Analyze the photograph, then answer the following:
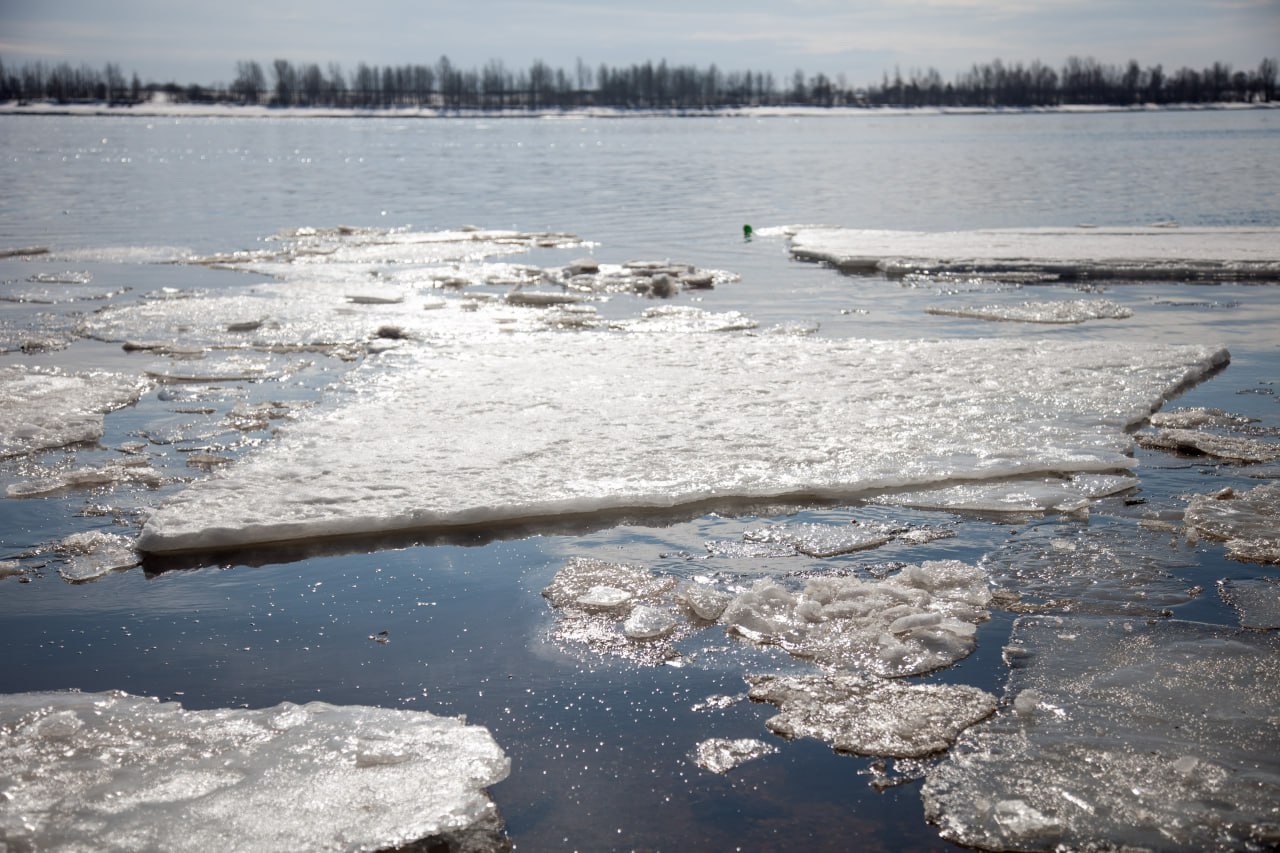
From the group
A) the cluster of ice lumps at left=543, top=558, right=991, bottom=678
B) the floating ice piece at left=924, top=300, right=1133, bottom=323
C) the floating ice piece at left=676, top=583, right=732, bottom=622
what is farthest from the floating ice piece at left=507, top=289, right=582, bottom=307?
the floating ice piece at left=676, top=583, right=732, bottom=622

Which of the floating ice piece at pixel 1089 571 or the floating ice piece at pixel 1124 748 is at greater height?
the floating ice piece at pixel 1089 571

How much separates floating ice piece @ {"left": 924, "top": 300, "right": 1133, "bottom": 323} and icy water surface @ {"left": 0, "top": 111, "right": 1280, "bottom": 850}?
0.08 meters

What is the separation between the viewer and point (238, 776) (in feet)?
8.62

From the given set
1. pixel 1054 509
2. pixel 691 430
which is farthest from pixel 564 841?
pixel 691 430

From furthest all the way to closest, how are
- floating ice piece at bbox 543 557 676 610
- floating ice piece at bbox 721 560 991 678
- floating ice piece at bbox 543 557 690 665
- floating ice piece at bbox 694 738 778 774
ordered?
floating ice piece at bbox 543 557 676 610, floating ice piece at bbox 543 557 690 665, floating ice piece at bbox 721 560 991 678, floating ice piece at bbox 694 738 778 774

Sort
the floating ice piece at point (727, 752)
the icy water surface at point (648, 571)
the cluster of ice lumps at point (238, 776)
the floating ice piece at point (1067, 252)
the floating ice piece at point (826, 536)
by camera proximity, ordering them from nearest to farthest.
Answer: the cluster of ice lumps at point (238, 776) → the icy water surface at point (648, 571) → the floating ice piece at point (727, 752) → the floating ice piece at point (826, 536) → the floating ice piece at point (1067, 252)

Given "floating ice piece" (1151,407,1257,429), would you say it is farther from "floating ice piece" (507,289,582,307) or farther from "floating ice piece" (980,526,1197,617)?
"floating ice piece" (507,289,582,307)

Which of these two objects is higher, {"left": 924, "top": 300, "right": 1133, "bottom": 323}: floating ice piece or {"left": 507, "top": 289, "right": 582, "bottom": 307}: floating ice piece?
{"left": 507, "top": 289, "right": 582, "bottom": 307}: floating ice piece

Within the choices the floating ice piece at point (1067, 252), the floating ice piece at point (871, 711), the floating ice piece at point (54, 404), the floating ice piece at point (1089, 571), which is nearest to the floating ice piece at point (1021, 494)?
the floating ice piece at point (1089, 571)

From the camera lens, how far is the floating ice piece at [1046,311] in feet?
29.6

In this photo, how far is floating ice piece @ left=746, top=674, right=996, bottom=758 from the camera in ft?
9.19

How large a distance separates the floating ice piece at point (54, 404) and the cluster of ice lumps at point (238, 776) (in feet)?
9.42

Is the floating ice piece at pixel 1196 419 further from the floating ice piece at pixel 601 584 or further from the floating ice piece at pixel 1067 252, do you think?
the floating ice piece at pixel 1067 252

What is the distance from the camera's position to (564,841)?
95.2 inches
